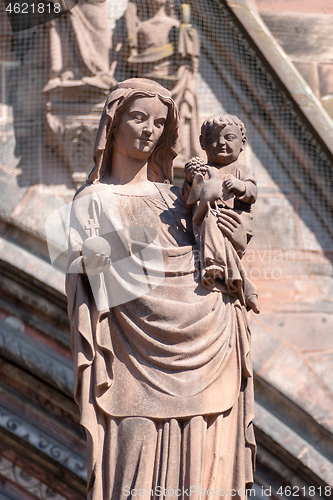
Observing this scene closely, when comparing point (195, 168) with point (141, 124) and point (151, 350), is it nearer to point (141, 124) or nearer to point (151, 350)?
point (141, 124)

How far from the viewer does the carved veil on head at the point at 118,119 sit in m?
3.74

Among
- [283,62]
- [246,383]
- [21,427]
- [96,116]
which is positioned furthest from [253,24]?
[246,383]

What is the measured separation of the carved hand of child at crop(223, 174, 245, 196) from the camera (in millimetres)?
3643

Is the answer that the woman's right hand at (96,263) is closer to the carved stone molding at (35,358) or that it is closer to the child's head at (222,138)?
the child's head at (222,138)

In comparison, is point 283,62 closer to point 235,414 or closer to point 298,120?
point 298,120

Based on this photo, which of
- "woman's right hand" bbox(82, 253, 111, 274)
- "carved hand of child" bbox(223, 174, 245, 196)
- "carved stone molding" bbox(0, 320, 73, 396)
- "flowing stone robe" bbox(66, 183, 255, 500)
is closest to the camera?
"flowing stone robe" bbox(66, 183, 255, 500)

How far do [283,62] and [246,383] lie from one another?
3.13 m

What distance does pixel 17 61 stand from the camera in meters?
6.11

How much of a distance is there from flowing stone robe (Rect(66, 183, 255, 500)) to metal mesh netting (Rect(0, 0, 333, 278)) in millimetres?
2372

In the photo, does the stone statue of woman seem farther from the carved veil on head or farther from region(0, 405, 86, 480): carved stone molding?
region(0, 405, 86, 480): carved stone molding

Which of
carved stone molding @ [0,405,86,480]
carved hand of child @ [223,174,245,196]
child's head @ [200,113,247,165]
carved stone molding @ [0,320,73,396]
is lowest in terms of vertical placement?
carved stone molding @ [0,405,86,480]

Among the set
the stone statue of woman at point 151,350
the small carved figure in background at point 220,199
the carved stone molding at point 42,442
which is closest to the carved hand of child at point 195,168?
the small carved figure in background at point 220,199

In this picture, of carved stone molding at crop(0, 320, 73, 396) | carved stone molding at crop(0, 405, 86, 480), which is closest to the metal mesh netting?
carved stone molding at crop(0, 320, 73, 396)

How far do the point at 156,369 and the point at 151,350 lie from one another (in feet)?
0.19
